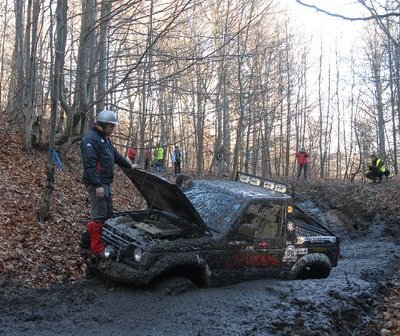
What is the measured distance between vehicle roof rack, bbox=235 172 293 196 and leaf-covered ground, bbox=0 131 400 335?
7.45 ft

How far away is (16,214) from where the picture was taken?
998cm

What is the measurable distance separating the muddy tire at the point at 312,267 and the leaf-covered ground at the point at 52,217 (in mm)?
1048

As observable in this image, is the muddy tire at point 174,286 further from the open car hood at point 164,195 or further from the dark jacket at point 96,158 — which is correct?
the dark jacket at point 96,158

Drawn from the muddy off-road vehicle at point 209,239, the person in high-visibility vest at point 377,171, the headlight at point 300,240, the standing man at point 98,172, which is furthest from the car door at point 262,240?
the person in high-visibility vest at point 377,171

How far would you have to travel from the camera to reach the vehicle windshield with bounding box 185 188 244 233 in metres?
6.95

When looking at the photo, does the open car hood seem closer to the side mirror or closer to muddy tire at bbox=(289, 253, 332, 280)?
the side mirror

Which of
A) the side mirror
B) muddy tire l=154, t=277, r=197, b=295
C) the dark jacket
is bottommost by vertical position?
muddy tire l=154, t=277, r=197, b=295

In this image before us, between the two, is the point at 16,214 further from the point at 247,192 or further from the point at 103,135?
the point at 247,192

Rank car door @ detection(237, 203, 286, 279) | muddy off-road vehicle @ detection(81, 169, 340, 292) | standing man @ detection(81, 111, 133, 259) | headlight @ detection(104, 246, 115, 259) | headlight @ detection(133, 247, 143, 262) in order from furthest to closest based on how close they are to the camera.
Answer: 1. car door @ detection(237, 203, 286, 279)
2. standing man @ detection(81, 111, 133, 259)
3. headlight @ detection(104, 246, 115, 259)
4. muddy off-road vehicle @ detection(81, 169, 340, 292)
5. headlight @ detection(133, 247, 143, 262)

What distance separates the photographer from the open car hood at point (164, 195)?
6628 millimetres

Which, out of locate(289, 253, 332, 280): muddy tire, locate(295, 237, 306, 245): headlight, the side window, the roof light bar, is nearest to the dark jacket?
the side window

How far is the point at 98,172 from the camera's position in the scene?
695 cm

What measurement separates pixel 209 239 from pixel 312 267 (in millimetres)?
2276

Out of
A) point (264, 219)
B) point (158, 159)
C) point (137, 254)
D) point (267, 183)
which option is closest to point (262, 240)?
point (264, 219)
